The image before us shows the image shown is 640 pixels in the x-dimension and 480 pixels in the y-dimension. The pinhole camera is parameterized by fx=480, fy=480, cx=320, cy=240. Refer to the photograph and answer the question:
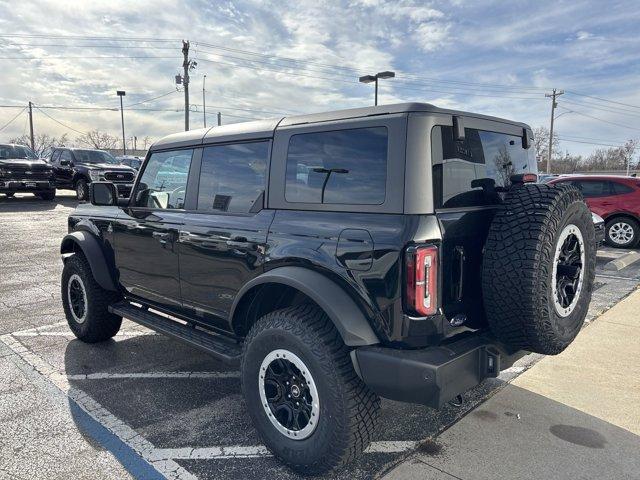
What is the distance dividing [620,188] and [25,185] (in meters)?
17.6

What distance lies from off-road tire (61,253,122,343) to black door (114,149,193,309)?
0.37 meters

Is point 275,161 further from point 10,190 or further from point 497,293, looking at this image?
point 10,190

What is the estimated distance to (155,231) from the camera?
12.0 ft

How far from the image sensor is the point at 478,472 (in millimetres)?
2617

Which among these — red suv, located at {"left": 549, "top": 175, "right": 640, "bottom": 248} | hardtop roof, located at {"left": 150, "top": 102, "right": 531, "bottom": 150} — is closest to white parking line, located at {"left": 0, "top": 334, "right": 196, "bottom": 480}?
hardtop roof, located at {"left": 150, "top": 102, "right": 531, "bottom": 150}

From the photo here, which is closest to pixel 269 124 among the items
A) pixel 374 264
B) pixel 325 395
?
pixel 374 264

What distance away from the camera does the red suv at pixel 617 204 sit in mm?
10188

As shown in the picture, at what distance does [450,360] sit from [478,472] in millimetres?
829

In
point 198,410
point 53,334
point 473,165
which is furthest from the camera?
point 53,334

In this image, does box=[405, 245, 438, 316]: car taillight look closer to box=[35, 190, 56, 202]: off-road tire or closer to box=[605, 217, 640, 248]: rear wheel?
box=[605, 217, 640, 248]: rear wheel

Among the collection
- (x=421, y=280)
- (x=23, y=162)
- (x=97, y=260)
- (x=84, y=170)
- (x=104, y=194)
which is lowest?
(x=97, y=260)

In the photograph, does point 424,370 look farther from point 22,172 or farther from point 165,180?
point 22,172

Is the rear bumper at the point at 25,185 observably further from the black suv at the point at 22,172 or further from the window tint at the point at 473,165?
the window tint at the point at 473,165

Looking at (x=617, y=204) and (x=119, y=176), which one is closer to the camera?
(x=617, y=204)
